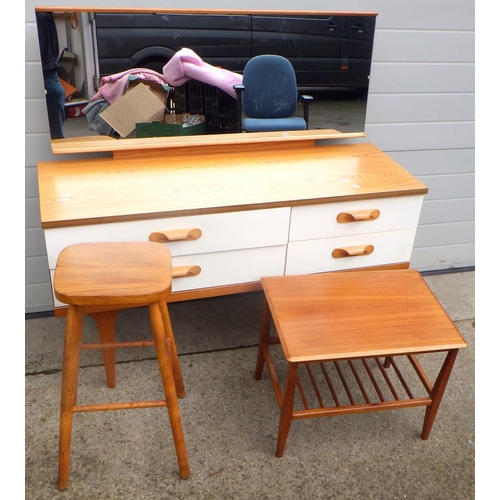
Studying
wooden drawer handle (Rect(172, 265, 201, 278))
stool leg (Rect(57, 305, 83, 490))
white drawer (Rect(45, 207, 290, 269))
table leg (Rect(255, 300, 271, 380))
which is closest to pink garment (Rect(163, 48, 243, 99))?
white drawer (Rect(45, 207, 290, 269))

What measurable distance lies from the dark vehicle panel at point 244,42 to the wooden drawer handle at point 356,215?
2.02ft

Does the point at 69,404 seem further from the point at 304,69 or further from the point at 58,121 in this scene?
the point at 304,69

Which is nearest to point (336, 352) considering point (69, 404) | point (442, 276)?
point (69, 404)

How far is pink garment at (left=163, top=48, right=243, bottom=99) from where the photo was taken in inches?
76.4

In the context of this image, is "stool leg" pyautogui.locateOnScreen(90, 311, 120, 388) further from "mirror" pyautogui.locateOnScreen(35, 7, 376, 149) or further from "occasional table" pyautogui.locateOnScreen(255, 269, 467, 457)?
"mirror" pyautogui.locateOnScreen(35, 7, 376, 149)

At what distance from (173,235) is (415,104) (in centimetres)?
137

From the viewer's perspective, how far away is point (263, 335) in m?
1.95

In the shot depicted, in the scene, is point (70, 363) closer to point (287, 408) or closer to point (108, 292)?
point (108, 292)

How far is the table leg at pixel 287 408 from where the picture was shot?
5.13 ft

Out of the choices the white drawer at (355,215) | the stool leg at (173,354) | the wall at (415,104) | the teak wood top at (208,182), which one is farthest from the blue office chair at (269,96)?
the stool leg at (173,354)

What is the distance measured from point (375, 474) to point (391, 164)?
1.15 meters

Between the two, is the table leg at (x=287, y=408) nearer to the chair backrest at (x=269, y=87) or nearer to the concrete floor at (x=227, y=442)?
Result: the concrete floor at (x=227, y=442)

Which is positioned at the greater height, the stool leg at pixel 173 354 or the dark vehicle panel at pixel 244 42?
the dark vehicle panel at pixel 244 42

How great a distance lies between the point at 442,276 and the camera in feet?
9.27
